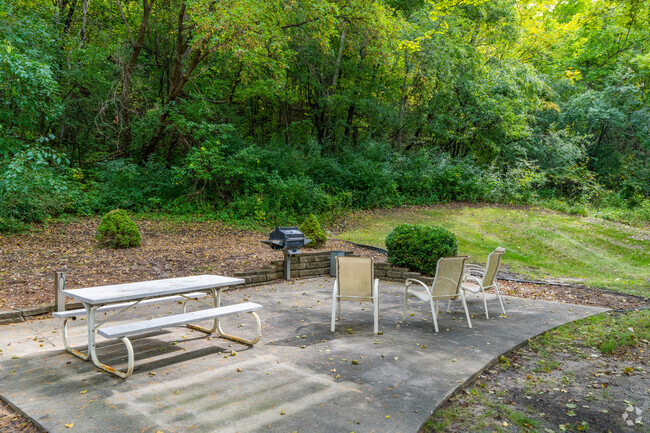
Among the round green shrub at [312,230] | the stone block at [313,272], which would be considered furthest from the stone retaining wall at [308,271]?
the round green shrub at [312,230]

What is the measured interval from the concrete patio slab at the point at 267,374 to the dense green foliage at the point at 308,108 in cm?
545

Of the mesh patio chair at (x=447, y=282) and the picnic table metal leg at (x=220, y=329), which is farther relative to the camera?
the mesh patio chair at (x=447, y=282)

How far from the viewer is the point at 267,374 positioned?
362cm

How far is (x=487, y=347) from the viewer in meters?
4.50

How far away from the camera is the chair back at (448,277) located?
16.9 feet

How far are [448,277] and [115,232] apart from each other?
656 cm

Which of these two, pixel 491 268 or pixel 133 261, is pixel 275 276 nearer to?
pixel 133 261

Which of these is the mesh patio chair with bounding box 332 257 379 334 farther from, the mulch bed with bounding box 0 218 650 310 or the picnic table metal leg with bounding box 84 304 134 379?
the mulch bed with bounding box 0 218 650 310

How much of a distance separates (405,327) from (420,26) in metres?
14.7

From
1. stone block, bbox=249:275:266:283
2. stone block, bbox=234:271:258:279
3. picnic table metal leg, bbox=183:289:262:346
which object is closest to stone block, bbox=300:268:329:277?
stone block, bbox=249:275:266:283

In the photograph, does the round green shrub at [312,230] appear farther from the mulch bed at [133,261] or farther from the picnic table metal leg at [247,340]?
the picnic table metal leg at [247,340]

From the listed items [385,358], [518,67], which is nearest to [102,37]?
[385,358]

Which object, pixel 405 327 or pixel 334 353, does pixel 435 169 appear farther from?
pixel 334 353

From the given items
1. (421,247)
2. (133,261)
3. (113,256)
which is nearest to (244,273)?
(133,261)
